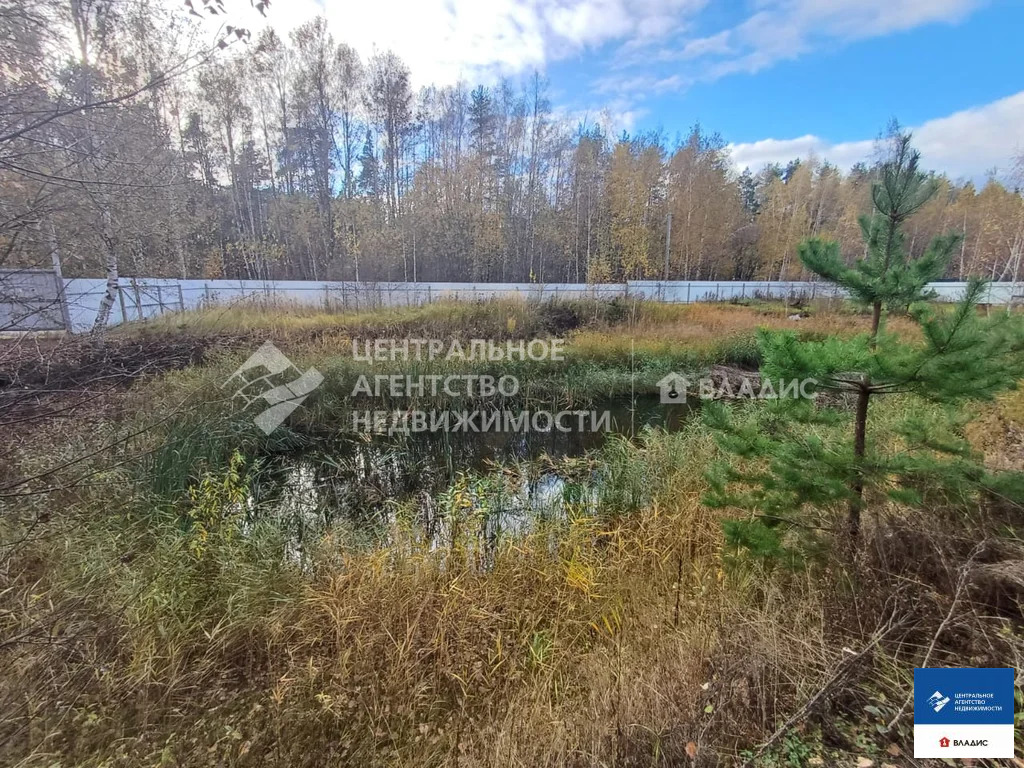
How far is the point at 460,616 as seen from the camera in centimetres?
204

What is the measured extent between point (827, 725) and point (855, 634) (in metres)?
0.53

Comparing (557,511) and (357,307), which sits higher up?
(357,307)

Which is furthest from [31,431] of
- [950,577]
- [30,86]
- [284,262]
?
[284,262]

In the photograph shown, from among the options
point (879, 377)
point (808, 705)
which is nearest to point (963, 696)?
point (808, 705)

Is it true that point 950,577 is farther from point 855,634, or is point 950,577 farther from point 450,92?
point 450,92

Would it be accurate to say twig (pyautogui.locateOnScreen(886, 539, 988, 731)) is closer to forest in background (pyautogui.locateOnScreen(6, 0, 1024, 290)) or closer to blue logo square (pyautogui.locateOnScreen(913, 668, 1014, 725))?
blue logo square (pyautogui.locateOnScreen(913, 668, 1014, 725))

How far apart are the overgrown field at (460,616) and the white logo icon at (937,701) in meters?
0.07

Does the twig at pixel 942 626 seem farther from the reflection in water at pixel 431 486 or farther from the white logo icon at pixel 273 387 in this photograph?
the white logo icon at pixel 273 387

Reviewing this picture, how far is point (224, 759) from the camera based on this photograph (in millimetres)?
1420

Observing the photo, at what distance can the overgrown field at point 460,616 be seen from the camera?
4.25 ft

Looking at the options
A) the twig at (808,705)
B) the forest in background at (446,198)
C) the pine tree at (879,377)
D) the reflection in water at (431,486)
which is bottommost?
the reflection in water at (431,486)

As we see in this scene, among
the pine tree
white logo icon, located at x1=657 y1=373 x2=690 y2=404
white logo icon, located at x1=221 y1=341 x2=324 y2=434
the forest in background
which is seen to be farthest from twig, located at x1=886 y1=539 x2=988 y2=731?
the forest in background

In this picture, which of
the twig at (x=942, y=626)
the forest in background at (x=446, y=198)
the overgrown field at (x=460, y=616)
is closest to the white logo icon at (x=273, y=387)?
the overgrown field at (x=460, y=616)

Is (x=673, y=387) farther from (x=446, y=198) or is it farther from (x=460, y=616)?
(x=446, y=198)
